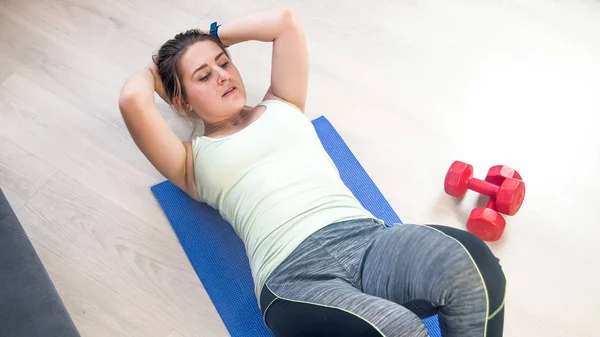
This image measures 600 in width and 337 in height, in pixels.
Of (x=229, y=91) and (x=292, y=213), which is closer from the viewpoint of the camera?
(x=292, y=213)

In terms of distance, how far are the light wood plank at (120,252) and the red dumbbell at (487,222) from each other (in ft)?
2.35

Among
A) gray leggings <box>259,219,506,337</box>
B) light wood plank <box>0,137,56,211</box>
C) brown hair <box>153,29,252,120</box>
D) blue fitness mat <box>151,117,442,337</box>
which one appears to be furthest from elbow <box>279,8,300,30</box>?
light wood plank <box>0,137,56,211</box>

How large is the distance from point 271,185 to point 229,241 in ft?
0.99

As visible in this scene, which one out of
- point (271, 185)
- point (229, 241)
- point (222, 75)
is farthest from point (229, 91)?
point (229, 241)

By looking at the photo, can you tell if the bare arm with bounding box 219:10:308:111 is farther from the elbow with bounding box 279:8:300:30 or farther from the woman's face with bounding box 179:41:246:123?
the woman's face with bounding box 179:41:246:123

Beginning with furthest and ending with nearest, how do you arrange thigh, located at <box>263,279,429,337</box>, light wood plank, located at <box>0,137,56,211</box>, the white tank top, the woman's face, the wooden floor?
light wood plank, located at <box>0,137,56,211</box> → the wooden floor → the woman's face → the white tank top → thigh, located at <box>263,279,429,337</box>

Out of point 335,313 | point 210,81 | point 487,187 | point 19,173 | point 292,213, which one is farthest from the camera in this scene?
point 19,173

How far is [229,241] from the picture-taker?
1.52 metres

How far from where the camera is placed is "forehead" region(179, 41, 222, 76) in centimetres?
137

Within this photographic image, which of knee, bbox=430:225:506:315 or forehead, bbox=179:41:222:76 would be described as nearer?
knee, bbox=430:225:506:315

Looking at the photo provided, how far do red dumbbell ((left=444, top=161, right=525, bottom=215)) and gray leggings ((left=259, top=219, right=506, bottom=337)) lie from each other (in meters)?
0.37

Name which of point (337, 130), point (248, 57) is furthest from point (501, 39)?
point (248, 57)

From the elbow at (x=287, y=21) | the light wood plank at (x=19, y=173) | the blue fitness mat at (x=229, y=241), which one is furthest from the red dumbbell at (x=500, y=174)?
the light wood plank at (x=19, y=173)

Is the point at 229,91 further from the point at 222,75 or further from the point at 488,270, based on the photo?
the point at 488,270
